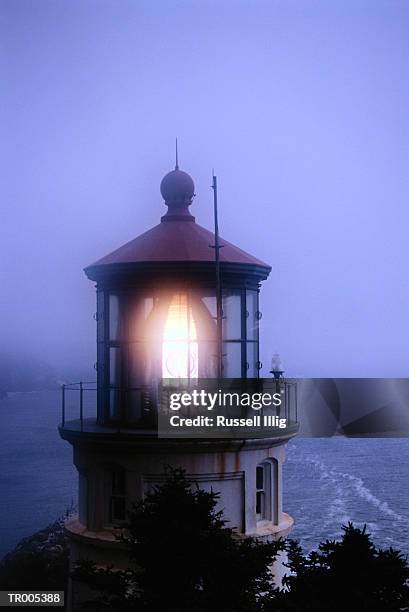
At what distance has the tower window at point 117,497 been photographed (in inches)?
418

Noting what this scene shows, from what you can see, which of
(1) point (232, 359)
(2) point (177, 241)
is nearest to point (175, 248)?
(2) point (177, 241)

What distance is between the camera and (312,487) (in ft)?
155

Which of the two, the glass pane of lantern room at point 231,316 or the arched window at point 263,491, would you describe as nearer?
the glass pane of lantern room at point 231,316

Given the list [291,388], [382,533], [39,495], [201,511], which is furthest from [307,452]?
[201,511]

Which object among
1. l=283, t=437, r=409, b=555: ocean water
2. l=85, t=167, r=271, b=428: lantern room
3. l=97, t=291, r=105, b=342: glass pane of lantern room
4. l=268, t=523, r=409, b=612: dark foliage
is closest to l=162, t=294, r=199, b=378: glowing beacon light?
l=85, t=167, r=271, b=428: lantern room

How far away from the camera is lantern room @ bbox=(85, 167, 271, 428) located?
10.5 m

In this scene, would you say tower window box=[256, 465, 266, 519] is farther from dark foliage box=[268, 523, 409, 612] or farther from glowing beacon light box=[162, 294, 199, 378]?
dark foliage box=[268, 523, 409, 612]

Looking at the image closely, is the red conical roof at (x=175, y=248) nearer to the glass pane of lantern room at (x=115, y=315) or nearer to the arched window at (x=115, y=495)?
the glass pane of lantern room at (x=115, y=315)

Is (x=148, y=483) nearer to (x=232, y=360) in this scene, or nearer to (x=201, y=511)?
(x=232, y=360)

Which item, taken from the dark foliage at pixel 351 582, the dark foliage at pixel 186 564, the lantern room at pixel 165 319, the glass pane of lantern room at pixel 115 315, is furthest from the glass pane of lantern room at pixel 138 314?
the dark foliage at pixel 351 582

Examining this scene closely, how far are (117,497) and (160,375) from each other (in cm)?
156

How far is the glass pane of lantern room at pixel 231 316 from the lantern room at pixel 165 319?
12mm

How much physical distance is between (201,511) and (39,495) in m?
44.3

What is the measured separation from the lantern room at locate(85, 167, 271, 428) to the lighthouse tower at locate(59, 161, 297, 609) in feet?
0.04
